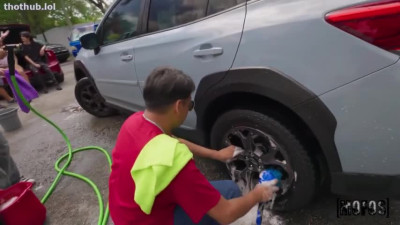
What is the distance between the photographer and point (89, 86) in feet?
13.5

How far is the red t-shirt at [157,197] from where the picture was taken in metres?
1.03

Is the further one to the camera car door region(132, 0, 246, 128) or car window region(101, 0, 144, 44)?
car window region(101, 0, 144, 44)

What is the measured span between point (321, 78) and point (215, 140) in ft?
2.88

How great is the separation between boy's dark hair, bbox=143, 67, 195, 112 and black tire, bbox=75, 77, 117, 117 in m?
3.24

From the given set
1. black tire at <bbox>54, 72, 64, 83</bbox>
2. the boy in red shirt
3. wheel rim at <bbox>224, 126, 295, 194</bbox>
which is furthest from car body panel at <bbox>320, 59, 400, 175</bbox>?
black tire at <bbox>54, 72, 64, 83</bbox>

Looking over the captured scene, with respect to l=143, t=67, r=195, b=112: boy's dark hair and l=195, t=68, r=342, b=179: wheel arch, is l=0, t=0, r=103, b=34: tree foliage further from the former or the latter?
l=143, t=67, r=195, b=112: boy's dark hair

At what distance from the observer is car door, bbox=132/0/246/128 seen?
171 cm

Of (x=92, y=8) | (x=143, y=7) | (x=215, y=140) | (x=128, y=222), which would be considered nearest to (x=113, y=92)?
(x=143, y=7)

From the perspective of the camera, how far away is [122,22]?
9.52 feet

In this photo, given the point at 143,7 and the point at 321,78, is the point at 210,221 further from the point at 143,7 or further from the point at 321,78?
the point at 143,7

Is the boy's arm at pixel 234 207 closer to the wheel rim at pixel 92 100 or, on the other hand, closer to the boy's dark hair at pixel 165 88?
the boy's dark hair at pixel 165 88

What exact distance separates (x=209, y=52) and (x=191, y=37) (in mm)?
218

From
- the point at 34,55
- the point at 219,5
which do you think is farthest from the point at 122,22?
the point at 34,55

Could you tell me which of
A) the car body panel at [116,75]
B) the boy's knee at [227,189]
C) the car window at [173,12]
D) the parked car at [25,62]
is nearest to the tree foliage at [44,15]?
the parked car at [25,62]
